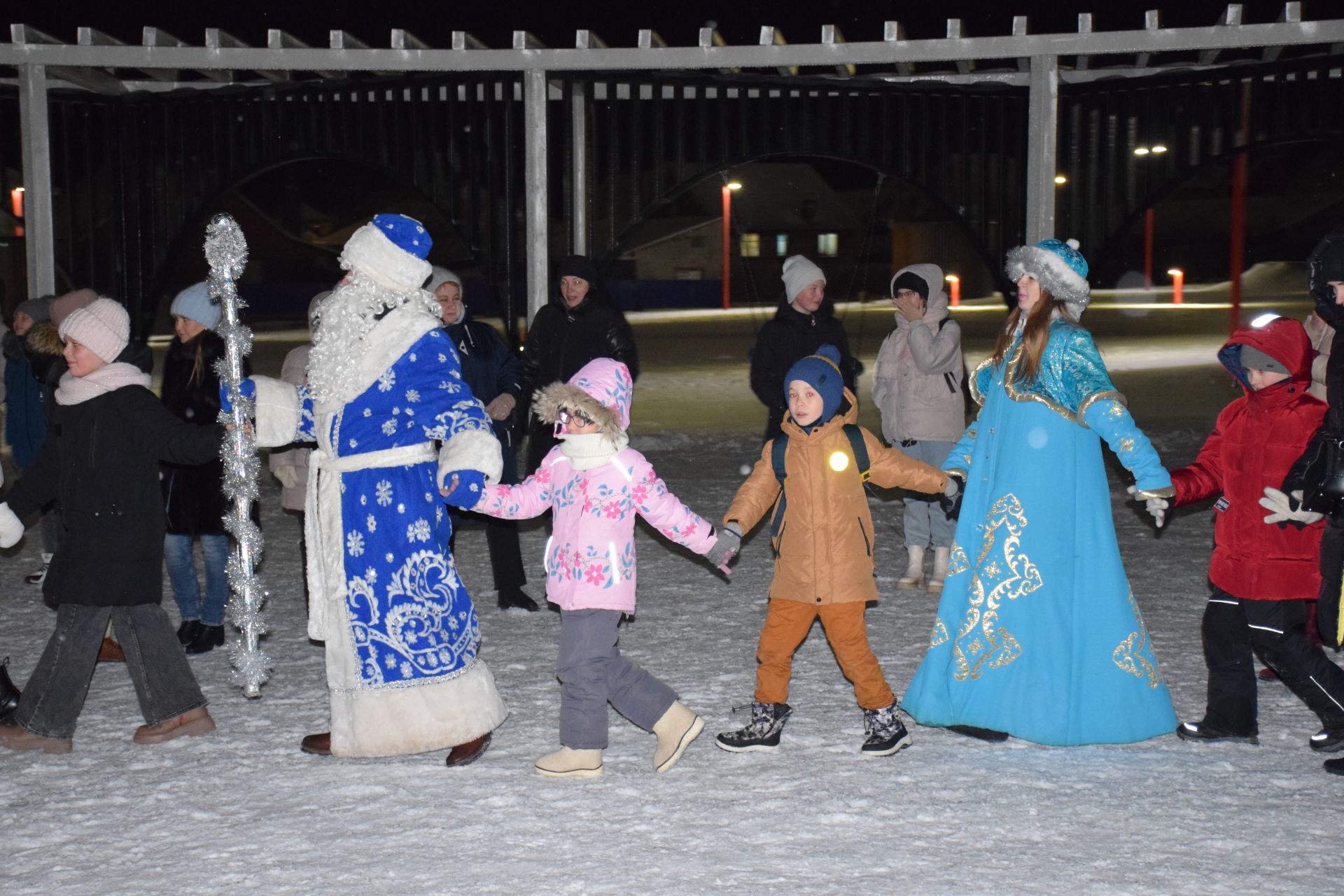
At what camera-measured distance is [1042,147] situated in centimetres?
1047

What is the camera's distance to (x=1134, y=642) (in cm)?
477

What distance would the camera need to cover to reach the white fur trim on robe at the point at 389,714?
15.1 ft

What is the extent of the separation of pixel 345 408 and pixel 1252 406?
3.07 m

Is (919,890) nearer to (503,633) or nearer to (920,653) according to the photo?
(920,653)

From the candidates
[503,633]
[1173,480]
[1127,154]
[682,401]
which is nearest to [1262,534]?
[1173,480]

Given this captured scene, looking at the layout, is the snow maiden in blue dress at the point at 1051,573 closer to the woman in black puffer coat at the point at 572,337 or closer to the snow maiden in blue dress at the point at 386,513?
the snow maiden in blue dress at the point at 386,513

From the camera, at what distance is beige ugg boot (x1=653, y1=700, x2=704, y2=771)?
15.1 feet

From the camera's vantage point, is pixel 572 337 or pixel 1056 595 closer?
pixel 1056 595

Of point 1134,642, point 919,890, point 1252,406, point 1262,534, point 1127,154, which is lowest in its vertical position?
point 919,890

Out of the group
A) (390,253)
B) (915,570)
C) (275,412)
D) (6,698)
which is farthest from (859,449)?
(6,698)

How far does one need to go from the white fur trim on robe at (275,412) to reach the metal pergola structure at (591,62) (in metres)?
5.95

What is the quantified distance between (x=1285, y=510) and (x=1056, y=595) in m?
0.78

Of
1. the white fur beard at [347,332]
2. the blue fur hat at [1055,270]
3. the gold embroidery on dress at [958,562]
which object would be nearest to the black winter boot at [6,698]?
the white fur beard at [347,332]

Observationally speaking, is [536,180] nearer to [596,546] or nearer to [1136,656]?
[596,546]
